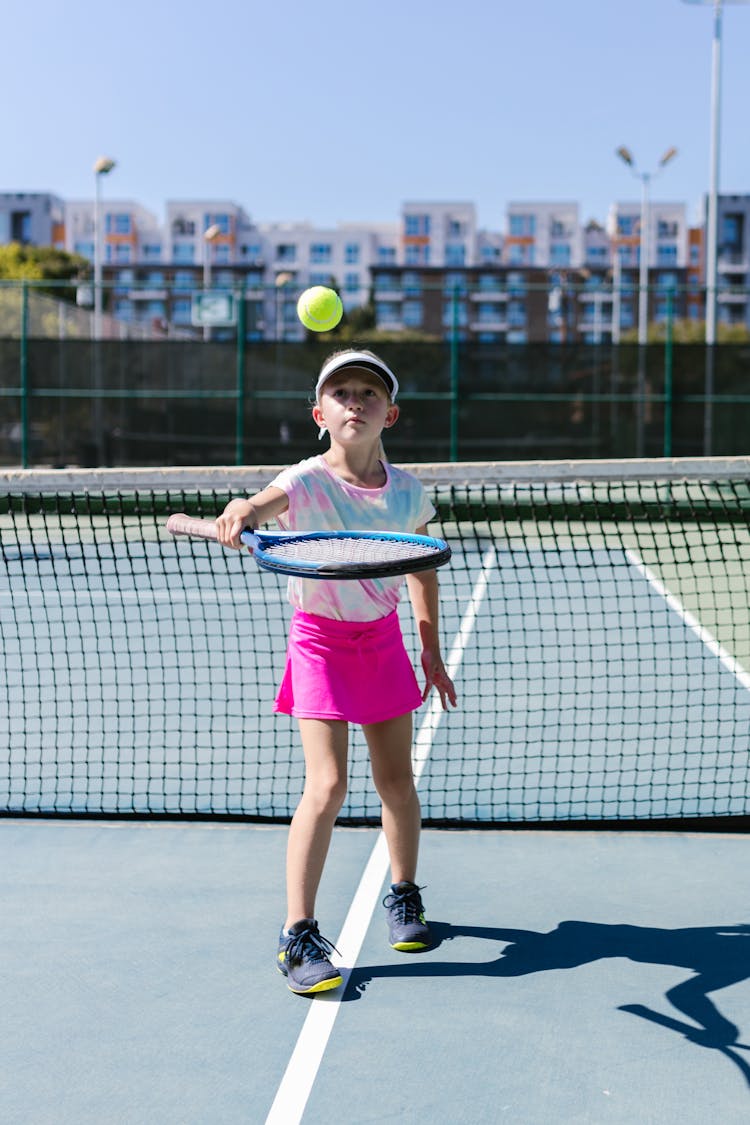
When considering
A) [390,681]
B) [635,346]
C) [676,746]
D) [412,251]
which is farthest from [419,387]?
[412,251]

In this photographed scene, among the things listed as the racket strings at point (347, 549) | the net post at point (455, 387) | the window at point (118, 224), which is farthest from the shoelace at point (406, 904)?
the window at point (118, 224)

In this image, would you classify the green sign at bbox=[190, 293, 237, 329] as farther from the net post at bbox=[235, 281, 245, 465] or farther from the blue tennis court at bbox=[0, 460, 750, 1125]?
the blue tennis court at bbox=[0, 460, 750, 1125]

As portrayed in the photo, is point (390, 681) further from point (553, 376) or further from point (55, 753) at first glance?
point (553, 376)

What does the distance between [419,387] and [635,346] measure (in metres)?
3.22

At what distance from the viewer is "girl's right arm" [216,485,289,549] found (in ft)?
9.10

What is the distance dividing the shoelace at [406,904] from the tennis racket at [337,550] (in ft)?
2.94

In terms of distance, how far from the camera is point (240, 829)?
414 cm

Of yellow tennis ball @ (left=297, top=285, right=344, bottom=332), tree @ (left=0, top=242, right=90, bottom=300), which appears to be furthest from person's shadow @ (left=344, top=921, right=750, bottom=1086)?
tree @ (left=0, top=242, right=90, bottom=300)

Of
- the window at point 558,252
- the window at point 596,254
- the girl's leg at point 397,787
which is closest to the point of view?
the girl's leg at point 397,787

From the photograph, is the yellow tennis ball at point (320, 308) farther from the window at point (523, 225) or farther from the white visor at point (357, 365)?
the window at point (523, 225)

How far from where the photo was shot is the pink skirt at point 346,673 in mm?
3066

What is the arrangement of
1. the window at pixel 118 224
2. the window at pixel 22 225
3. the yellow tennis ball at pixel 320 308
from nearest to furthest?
the yellow tennis ball at pixel 320 308 → the window at pixel 22 225 → the window at pixel 118 224

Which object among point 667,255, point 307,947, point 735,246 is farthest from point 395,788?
point 667,255

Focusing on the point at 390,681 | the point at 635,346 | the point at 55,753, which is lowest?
the point at 55,753
